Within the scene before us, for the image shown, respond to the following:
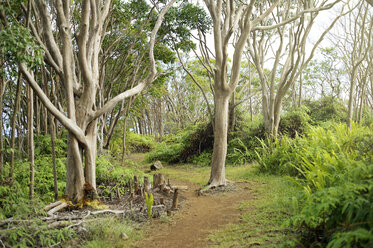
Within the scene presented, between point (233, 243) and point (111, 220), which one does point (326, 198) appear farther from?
point (111, 220)

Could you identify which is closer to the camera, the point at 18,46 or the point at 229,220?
the point at 18,46

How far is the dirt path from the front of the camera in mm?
4336

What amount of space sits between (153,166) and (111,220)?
8263 mm

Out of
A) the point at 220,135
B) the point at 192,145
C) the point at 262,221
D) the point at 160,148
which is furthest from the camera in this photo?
the point at 160,148

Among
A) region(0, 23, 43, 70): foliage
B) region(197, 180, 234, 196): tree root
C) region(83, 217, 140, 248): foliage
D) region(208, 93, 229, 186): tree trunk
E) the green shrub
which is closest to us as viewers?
region(83, 217, 140, 248): foliage

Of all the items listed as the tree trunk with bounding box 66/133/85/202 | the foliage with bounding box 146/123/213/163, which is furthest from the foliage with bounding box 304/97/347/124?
the tree trunk with bounding box 66/133/85/202

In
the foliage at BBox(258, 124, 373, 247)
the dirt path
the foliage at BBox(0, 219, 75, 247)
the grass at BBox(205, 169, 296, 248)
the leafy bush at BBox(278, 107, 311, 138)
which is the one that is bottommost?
the dirt path

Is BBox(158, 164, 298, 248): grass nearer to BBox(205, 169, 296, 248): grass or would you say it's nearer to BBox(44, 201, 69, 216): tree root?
BBox(205, 169, 296, 248): grass

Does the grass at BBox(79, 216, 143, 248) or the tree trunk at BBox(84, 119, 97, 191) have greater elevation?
the tree trunk at BBox(84, 119, 97, 191)

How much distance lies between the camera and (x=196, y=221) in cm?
532

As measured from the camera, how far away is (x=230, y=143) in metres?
13.8

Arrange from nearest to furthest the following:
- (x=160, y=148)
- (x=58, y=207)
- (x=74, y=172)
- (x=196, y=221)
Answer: (x=58, y=207) < (x=196, y=221) < (x=74, y=172) < (x=160, y=148)

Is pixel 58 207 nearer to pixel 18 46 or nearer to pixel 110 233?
pixel 110 233

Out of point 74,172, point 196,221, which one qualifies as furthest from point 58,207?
point 196,221
